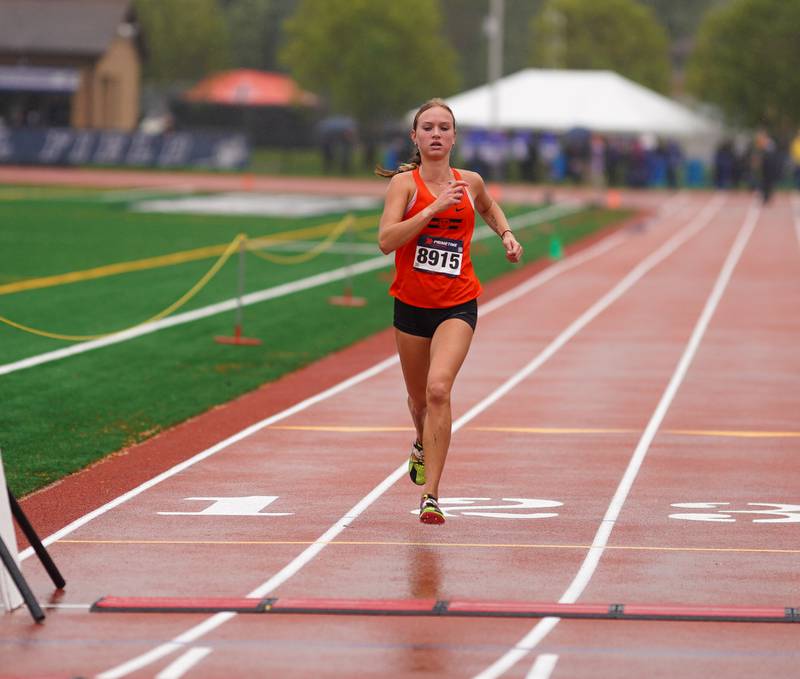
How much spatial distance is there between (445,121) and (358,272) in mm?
19435

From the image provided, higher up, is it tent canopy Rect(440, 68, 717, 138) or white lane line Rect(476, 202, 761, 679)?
tent canopy Rect(440, 68, 717, 138)

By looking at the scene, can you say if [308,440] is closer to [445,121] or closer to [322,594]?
[445,121]

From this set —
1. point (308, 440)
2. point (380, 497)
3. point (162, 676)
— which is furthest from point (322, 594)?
point (308, 440)

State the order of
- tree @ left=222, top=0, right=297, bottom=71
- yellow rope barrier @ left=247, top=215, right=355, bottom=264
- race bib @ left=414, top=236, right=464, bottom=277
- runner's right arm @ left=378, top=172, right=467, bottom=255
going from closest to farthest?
runner's right arm @ left=378, top=172, right=467, bottom=255
race bib @ left=414, top=236, right=464, bottom=277
yellow rope barrier @ left=247, top=215, right=355, bottom=264
tree @ left=222, top=0, right=297, bottom=71

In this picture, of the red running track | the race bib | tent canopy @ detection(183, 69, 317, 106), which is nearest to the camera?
the red running track

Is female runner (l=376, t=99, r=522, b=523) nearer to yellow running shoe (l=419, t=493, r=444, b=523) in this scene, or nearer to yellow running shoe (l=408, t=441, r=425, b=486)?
yellow running shoe (l=419, t=493, r=444, b=523)

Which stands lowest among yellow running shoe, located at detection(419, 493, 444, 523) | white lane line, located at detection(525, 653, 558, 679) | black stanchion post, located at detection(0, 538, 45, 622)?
yellow running shoe, located at detection(419, 493, 444, 523)

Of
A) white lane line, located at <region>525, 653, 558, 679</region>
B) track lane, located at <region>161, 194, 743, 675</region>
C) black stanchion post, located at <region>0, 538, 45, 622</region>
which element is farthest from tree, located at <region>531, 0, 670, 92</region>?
white lane line, located at <region>525, 653, 558, 679</region>

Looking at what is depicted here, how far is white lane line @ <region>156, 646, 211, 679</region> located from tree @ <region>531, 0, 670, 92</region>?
258ft

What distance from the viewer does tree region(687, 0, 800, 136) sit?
70.6 m

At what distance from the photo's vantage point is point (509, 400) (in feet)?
51.1

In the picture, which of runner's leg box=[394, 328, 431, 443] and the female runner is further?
runner's leg box=[394, 328, 431, 443]

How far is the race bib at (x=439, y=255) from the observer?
9680 mm

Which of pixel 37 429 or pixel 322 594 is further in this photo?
pixel 37 429
